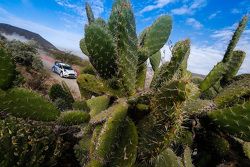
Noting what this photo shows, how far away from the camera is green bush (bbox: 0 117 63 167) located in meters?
4.42

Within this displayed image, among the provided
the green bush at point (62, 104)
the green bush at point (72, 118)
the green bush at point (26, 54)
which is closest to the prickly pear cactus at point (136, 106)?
the green bush at point (72, 118)

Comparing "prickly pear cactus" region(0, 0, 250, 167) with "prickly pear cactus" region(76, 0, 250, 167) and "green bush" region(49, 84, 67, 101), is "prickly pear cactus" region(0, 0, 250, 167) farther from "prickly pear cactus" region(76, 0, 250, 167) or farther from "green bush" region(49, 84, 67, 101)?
"green bush" region(49, 84, 67, 101)

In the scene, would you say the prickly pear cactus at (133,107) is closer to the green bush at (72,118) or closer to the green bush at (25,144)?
the green bush at (72,118)

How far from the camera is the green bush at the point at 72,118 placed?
2.83 meters

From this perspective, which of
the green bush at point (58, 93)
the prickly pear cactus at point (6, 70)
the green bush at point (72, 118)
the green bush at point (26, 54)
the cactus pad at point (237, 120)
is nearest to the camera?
the prickly pear cactus at point (6, 70)

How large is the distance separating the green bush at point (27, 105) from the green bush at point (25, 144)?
5.28 feet

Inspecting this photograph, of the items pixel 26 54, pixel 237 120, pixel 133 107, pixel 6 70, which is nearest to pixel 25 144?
pixel 6 70

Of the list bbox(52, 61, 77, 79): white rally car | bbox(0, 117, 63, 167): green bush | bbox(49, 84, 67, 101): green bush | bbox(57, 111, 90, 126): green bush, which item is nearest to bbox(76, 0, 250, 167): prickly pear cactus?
bbox(57, 111, 90, 126): green bush

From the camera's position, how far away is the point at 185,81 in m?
2.02

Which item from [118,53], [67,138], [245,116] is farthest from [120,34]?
[67,138]

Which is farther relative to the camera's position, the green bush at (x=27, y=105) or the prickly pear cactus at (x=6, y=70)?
the green bush at (x=27, y=105)

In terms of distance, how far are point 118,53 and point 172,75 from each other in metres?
0.47

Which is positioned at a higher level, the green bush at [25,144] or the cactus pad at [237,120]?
the cactus pad at [237,120]

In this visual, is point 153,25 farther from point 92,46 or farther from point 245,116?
point 245,116
